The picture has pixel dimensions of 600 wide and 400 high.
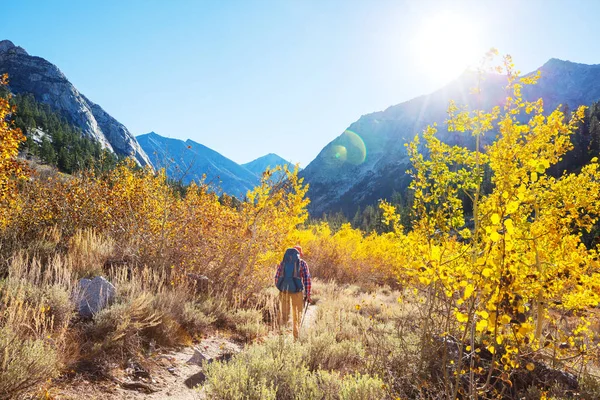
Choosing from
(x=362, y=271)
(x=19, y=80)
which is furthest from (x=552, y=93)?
(x=19, y=80)

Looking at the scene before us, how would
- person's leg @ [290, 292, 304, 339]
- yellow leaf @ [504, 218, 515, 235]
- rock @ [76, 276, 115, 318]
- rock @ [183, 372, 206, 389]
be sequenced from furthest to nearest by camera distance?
person's leg @ [290, 292, 304, 339]
rock @ [76, 276, 115, 318]
rock @ [183, 372, 206, 389]
yellow leaf @ [504, 218, 515, 235]

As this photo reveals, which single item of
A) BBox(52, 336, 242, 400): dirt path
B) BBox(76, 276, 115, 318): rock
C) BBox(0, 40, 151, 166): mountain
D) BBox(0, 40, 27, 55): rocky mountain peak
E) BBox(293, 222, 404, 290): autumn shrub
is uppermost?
BBox(0, 40, 27, 55): rocky mountain peak

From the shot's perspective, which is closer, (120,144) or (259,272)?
(259,272)

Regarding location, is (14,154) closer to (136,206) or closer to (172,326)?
(136,206)

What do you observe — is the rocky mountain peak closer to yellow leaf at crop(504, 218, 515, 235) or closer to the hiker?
the hiker

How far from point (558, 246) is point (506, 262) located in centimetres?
421

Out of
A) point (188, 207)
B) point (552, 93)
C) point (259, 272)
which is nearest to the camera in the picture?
point (188, 207)

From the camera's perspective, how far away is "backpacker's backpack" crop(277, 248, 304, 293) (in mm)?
5895

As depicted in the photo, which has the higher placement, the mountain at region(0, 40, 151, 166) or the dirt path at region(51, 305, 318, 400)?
the mountain at region(0, 40, 151, 166)

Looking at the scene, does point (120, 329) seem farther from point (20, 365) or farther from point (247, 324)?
point (247, 324)

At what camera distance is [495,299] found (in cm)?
163

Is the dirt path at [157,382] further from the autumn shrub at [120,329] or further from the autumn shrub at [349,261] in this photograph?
the autumn shrub at [349,261]

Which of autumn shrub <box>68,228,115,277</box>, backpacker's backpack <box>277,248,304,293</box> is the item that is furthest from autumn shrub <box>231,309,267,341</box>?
autumn shrub <box>68,228,115,277</box>

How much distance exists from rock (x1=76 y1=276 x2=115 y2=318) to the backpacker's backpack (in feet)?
9.01
